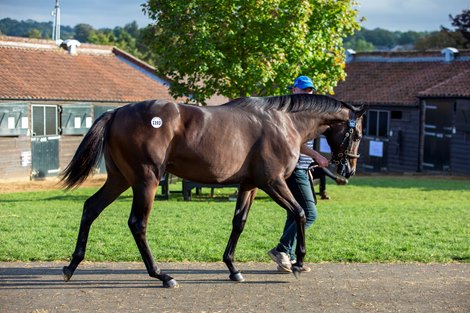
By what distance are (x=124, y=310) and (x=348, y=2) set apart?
1529 centimetres

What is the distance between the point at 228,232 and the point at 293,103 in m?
3.67

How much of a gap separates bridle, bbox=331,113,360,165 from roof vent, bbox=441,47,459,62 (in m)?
29.9

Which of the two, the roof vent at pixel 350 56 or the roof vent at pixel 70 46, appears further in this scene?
the roof vent at pixel 350 56

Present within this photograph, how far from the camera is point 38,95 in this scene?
1128 inches

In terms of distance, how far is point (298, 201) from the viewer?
8.74m

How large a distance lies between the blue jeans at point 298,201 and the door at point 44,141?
71.0 ft

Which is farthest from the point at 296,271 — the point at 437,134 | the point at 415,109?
the point at 415,109

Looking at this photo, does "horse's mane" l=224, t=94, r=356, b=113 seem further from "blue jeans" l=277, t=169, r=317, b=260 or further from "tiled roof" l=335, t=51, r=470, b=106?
"tiled roof" l=335, t=51, r=470, b=106

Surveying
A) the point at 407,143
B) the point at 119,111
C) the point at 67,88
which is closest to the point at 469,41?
the point at 407,143

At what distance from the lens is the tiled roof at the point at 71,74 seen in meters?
29.1

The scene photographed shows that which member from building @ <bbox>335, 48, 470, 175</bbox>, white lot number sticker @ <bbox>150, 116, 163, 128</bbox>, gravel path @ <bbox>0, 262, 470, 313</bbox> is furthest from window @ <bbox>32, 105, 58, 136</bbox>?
white lot number sticker @ <bbox>150, 116, 163, 128</bbox>

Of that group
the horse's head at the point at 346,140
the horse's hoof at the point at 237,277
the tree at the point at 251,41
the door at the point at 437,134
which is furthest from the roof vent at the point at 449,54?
the horse's hoof at the point at 237,277

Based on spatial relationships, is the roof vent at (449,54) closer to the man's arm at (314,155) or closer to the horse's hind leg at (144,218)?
the man's arm at (314,155)

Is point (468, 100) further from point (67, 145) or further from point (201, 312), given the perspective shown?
point (201, 312)
